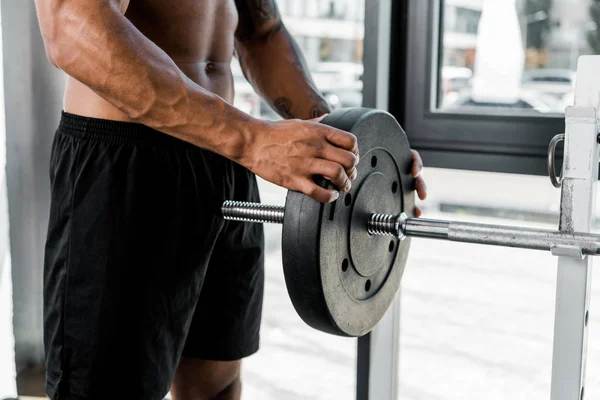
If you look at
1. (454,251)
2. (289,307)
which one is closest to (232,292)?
(289,307)

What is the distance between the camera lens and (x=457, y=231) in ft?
3.17

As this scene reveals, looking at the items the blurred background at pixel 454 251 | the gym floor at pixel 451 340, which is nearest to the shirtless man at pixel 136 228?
the blurred background at pixel 454 251

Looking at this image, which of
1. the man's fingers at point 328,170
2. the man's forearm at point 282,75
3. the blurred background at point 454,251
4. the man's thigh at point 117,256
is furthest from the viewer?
the blurred background at point 454,251

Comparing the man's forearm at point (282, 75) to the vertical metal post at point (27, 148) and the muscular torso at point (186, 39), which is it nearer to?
the muscular torso at point (186, 39)

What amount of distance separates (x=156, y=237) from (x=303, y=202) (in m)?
0.34

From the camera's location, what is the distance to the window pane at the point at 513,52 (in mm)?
1419

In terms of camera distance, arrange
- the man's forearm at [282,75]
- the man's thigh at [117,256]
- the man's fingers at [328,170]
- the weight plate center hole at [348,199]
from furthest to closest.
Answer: the man's forearm at [282,75] → the man's thigh at [117,256] → the weight plate center hole at [348,199] → the man's fingers at [328,170]

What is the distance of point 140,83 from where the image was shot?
845 millimetres

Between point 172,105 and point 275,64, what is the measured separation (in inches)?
21.6

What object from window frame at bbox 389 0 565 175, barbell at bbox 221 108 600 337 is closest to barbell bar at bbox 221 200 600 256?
barbell at bbox 221 108 600 337

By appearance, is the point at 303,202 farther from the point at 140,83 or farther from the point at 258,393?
the point at 258,393

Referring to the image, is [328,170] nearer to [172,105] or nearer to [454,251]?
[172,105]

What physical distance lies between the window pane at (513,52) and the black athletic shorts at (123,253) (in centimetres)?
67

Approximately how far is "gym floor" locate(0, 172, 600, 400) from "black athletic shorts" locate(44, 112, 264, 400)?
0.77 meters
